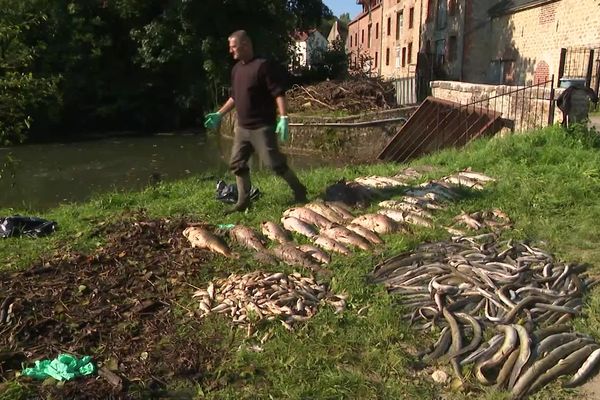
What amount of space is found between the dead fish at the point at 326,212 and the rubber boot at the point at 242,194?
94 cm

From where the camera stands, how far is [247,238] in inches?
246

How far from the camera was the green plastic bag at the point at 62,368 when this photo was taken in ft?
12.2

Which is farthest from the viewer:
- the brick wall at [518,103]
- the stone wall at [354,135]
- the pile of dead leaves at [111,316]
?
the stone wall at [354,135]

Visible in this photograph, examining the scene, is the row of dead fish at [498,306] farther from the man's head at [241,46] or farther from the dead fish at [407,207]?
the man's head at [241,46]

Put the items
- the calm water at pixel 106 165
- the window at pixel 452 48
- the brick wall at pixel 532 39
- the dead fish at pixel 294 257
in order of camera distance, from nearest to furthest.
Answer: the dead fish at pixel 294 257 < the calm water at pixel 106 165 < the brick wall at pixel 532 39 < the window at pixel 452 48

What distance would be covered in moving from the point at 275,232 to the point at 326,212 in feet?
2.97

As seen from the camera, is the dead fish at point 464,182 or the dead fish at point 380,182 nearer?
the dead fish at point 464,182

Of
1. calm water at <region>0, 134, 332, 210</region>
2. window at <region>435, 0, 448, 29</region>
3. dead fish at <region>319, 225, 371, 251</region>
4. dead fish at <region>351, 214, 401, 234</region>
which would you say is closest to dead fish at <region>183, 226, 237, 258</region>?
dead fish at <region>319, 225, 371, 251</region>

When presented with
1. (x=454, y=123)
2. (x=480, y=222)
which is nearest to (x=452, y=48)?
(x=454, y=123)

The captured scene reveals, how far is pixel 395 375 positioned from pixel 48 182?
591 inches

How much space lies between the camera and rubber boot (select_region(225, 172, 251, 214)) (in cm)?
767

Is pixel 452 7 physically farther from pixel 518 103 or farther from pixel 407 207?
pixel 407 207

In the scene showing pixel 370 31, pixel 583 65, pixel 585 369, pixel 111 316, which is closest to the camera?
pixel 585 369

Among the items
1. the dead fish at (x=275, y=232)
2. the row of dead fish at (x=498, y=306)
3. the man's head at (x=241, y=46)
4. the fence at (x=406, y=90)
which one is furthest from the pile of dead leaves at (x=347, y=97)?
the row of dead fish at (x=498, y=306)
